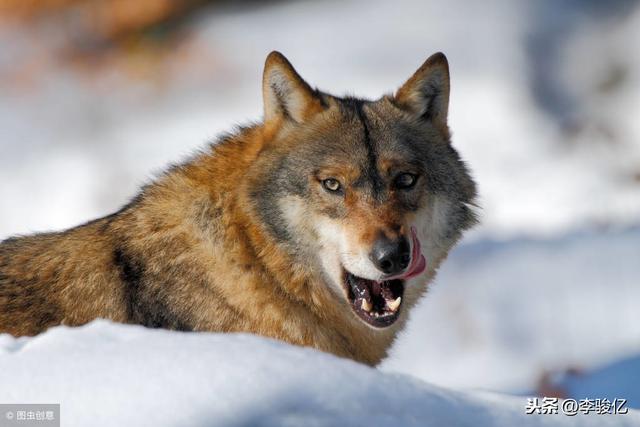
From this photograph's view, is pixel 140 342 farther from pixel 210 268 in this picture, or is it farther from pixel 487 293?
pixel 487 293

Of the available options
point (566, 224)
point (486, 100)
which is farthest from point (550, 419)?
point (486, 100)

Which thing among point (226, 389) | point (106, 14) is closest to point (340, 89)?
point (106, 14)

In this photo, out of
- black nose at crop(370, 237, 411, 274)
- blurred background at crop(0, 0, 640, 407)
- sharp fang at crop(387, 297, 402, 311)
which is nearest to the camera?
black nose at crop(370, 237, 411, 274)

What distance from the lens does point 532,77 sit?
13453mm

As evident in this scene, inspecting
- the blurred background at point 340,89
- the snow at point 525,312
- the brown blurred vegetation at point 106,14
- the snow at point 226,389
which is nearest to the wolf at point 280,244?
the snow at point 226,389

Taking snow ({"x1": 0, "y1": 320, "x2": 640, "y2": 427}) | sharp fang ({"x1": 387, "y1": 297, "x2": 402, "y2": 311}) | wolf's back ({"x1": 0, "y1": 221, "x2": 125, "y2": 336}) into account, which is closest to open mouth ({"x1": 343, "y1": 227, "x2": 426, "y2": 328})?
sharp fang ({"x1": 387, "y1": 297, "x2": 402, "y2": 311})

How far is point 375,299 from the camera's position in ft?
14.1

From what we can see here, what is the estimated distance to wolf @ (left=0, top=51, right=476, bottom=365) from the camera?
4.24 metres

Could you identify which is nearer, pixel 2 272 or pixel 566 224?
pixel 2 272

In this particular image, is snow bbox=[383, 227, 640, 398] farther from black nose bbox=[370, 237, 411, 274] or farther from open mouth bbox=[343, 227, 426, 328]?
black nose bbox=[370, 237, 411, 274]

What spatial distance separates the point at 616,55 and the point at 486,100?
2.24m

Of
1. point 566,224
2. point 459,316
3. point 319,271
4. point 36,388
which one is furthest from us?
→ point 566,224

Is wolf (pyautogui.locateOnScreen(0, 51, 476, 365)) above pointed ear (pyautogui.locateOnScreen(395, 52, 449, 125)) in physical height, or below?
below

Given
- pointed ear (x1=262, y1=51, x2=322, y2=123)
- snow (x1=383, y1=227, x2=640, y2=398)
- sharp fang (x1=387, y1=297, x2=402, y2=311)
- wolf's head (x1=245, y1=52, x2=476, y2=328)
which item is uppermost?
pointed ear (x1=262, y1=51, x2=322, y2=123)
